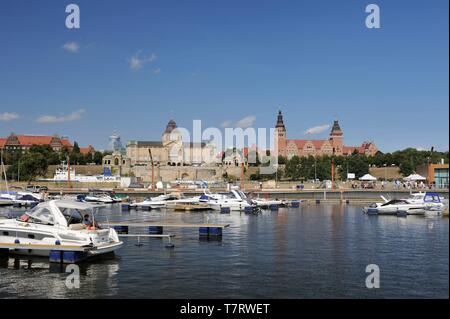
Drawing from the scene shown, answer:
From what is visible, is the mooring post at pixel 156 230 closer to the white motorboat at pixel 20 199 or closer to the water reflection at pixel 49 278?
the water reflection at pixel 49 278

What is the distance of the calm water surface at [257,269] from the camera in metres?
22.6

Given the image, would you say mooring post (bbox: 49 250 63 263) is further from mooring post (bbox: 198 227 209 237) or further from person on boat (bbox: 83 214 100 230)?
mooring post (bbox: 198 227 209 237)

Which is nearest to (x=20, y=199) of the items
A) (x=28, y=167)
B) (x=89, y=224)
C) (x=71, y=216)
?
(x=89, y=224)

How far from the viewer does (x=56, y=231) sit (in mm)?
29828

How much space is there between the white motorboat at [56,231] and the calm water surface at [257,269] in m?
0.98

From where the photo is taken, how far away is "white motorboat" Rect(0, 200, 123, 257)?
96.9 ft

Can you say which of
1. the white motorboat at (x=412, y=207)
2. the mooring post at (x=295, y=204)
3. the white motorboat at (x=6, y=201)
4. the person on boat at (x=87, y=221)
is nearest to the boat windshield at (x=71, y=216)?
the person on boat at (x=87, y=221)

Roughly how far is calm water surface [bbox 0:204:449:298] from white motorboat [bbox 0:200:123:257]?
98 cm

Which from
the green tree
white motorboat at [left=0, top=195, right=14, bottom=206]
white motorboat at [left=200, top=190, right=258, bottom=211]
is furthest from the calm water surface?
the green tree

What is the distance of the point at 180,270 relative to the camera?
27375mm

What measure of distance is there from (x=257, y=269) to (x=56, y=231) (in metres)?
12.3
